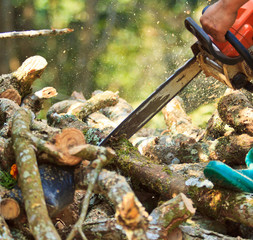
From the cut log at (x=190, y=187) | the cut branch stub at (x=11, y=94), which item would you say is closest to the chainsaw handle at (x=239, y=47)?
the cut log at (x=190, y=187)

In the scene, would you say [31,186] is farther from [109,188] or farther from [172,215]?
[172,215]

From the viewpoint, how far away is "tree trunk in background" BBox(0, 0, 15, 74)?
6.99m

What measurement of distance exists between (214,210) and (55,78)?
245 inches

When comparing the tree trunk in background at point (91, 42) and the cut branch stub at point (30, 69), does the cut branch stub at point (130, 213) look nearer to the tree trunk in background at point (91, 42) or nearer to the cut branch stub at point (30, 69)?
the cut branch stub at point (30, 69)

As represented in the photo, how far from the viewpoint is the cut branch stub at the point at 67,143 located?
5.91ft

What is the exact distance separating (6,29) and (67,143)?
5.98 meters

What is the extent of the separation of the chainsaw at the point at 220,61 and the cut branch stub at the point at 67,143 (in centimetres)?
77

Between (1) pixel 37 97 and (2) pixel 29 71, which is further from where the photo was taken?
(1) pixel 37 97

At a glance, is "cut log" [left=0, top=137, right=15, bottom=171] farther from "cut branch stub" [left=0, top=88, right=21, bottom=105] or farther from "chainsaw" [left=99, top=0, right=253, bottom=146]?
"cut branch stub" [left=0, top=88, right=21, bottom=105]

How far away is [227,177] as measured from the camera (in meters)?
2.11

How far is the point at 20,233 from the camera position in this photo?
186 centimetres

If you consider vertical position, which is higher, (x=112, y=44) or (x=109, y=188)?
(x=112, y=44)

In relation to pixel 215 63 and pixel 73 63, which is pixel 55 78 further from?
pixel 215 63

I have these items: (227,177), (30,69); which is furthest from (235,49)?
(30,69)
